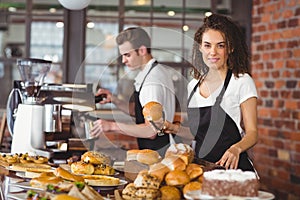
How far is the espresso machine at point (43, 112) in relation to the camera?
10.7 ft

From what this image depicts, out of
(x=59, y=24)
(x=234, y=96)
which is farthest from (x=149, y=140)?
(x=59, y=24)

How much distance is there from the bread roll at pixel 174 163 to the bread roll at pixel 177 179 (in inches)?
2.2

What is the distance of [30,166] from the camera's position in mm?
2645

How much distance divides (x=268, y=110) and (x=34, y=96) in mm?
1857

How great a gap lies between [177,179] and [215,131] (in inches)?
31.0

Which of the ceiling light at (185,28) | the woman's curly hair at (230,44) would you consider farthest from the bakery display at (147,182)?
the ceiling light at (185,28)

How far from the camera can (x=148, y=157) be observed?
7.38ft

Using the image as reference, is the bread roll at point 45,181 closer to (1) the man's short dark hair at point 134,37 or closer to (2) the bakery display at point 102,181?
(2) the bakery display at point 102,181

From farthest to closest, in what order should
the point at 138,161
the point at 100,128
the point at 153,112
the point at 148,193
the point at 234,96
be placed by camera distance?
the point at 100,128
the point at 234,96
the point at 153,112
the point at 138,161
the point at 148,193

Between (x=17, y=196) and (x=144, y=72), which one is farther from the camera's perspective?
(x=144, y=72)

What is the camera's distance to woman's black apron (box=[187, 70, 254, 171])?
9.06 feet

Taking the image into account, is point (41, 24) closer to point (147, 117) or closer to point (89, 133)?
point (89, 133)

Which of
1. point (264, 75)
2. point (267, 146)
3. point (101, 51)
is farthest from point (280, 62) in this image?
point (101, 51)

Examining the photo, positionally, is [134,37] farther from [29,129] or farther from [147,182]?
[147,182]
